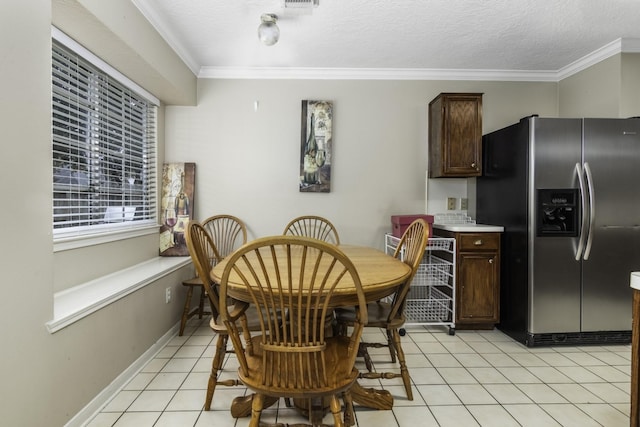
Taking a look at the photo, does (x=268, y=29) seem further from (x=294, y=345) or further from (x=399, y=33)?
(x=294, y=345)

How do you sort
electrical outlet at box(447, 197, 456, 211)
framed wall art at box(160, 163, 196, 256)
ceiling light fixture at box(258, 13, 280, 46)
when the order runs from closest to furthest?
1. ceiling light fixture at box(258, 13, 280, 46)
2. framed wall art at box(160, 163, 196, 256)
3. electrical outlet at box(447, 197, 456, 211)

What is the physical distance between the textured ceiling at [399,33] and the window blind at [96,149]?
61cm

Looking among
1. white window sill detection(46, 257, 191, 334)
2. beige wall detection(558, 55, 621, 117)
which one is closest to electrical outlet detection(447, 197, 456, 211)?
beige wall detection(558, 55, 621, 117)

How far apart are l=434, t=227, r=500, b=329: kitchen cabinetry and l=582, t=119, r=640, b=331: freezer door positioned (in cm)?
62

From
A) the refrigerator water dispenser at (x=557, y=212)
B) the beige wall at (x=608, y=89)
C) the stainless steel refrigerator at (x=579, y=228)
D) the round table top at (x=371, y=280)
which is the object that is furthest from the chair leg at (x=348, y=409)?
the beige wall at (x=608, y=89)

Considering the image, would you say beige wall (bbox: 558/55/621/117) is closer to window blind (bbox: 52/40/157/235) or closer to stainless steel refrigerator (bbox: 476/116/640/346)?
stainless steel refrigerator (bbox: 476/116/640/346)

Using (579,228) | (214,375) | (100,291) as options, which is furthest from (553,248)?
(100,291)

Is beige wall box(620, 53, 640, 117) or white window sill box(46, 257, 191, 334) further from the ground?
beige wall box(620, 53, 640, 117)

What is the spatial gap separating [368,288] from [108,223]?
2028 mm

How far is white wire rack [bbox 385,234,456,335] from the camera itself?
2787mm

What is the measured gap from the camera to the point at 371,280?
146cm

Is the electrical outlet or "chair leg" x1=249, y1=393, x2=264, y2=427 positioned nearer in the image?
"chair leg" x1=249, y1=393, x2=264, y2=427

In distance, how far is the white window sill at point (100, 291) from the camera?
59.2 inches

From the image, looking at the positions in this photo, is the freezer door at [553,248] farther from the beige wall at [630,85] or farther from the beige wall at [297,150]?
the beige wall at [297,150]
